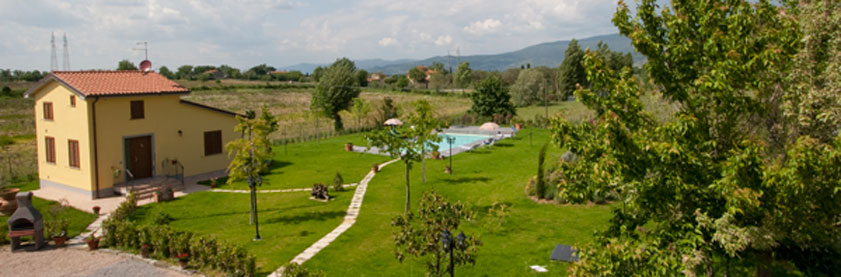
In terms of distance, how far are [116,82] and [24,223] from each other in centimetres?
902

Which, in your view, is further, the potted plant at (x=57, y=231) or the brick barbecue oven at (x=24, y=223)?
the potted plant at (x=57, y=231)

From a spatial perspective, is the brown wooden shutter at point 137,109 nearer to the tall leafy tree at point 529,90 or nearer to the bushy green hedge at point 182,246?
the bushy green hedge at point 182,246

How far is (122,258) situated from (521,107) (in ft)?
193

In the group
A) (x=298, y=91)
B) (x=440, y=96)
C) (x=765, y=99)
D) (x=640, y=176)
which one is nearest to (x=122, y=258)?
(x=640, y=176)

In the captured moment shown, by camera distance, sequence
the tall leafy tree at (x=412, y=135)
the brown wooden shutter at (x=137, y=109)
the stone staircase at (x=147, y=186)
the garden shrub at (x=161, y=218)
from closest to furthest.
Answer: the garden shrub at (x=161, y=218)
the tall leafy tree at (x=412, y=135)
the stone staircase at (x=147, y=186)
the brown wooden shutter at (x=137, y=109)

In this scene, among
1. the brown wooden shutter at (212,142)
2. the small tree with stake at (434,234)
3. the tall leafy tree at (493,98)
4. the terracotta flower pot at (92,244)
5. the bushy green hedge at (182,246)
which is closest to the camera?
the small tree with stake at (434,234)

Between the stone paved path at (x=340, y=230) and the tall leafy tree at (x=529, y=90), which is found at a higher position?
the tall leafy tree at (x=529, y=90)

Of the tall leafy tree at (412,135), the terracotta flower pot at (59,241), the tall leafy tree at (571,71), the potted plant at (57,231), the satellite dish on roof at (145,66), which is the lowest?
the terracotta flower pot at (59,241)

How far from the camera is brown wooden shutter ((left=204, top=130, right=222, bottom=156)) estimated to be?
25.2 meters

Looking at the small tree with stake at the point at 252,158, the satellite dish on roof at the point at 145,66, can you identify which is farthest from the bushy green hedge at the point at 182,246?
the satellite dish on roof at the point at 145,66

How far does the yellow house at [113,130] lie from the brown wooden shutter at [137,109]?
0.04 meters

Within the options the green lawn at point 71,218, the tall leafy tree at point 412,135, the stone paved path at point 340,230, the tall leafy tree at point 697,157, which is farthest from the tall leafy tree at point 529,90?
the tall leafy tree at point 697,157

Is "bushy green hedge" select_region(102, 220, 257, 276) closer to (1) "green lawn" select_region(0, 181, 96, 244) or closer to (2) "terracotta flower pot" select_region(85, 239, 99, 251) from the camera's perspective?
(2) "terracotta flower pot" select_region(85, 239, 99, 251)

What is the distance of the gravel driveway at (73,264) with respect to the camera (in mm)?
13039
